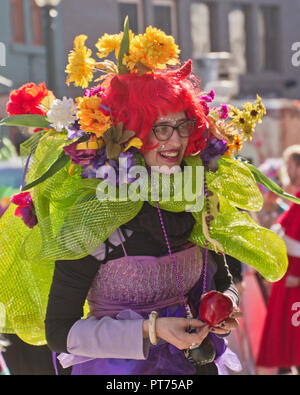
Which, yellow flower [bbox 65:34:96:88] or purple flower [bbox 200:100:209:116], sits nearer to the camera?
yellow flower [bbox 65:34:96:88]

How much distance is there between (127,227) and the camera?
6.48 feet

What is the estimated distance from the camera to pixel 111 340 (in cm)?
186

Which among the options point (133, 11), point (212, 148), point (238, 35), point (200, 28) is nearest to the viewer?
point (212, 148)

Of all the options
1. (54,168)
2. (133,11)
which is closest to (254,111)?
(54,168)

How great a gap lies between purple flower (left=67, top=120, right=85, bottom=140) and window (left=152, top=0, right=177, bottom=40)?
14.6m

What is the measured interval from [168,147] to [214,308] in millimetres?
501

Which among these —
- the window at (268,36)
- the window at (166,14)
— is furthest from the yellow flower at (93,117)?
the window at (268,36)

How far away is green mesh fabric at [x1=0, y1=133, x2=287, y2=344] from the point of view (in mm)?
1942

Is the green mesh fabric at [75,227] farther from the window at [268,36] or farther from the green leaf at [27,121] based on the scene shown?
the window at [268,36]

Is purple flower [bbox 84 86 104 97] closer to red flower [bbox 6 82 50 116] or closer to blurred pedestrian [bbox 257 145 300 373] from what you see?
red flower [bbox 6 82 50 116]

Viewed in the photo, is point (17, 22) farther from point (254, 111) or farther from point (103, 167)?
point (103, 167)

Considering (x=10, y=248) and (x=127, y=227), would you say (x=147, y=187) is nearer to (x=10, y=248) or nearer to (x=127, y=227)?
(x=127, y=227)

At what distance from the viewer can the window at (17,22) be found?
12.8 meters

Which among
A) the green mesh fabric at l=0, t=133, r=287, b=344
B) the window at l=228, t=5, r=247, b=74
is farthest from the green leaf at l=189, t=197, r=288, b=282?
the window at l=228, t=5, r=247, b=74
